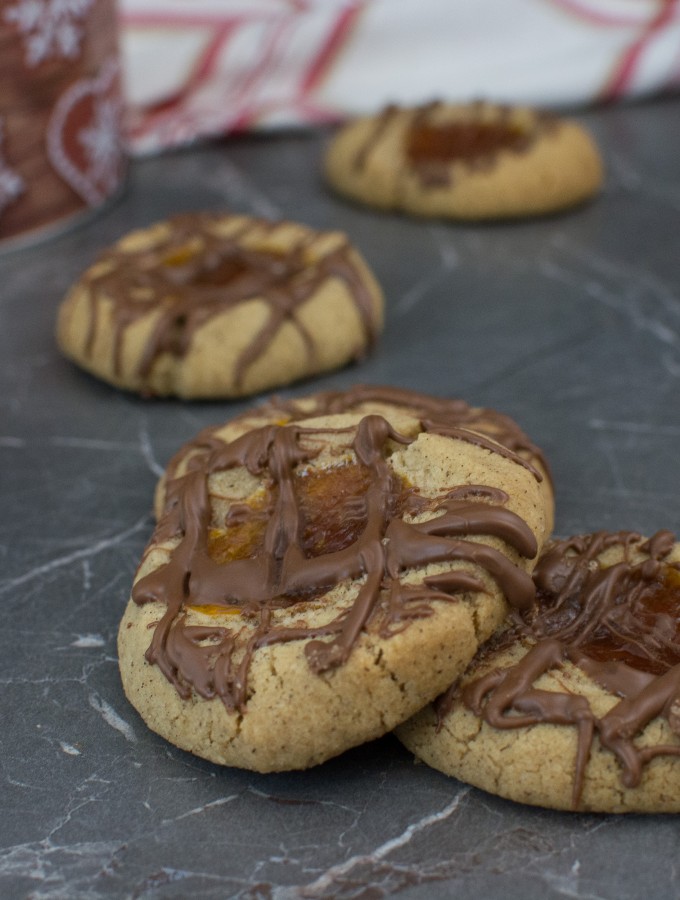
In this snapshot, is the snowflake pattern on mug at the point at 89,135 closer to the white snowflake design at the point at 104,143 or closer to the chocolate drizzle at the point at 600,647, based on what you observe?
the white snowflake design at the point at 104,143

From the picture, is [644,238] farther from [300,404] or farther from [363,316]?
[300,404]

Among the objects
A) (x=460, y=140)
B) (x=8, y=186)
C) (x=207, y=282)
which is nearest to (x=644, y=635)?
(x=207, y=282)

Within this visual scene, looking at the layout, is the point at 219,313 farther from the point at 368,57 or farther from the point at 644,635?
the point at 368,57

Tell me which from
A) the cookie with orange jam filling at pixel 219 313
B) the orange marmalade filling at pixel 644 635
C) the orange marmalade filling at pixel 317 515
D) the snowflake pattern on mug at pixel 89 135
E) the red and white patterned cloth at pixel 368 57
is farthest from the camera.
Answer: the red and white patterned cloth at pixel 368 57

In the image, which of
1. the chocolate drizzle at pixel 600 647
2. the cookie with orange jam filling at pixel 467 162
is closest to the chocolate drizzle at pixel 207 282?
the cookie with orange jam filling at pixel 467 162

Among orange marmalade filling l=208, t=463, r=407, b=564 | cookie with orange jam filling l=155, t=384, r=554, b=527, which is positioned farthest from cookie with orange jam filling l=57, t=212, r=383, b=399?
orange marmalade filling l=208, t=463, r=407, b=564

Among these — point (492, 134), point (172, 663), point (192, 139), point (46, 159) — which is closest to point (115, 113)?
point (46, 159)
